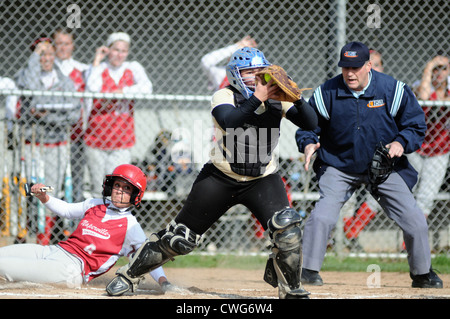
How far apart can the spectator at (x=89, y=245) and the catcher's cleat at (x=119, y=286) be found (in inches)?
13.4

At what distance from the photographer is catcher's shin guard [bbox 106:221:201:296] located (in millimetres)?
4262

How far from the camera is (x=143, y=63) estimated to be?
345 inches

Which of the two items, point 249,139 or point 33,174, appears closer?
point 249,139

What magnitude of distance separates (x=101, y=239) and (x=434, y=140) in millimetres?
4050

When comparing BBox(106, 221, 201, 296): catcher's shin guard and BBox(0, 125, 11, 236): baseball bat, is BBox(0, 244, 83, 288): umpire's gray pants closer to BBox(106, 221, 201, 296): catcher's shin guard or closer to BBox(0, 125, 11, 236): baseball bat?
BBox(106, 221, 201, 296): catcher's shin guard

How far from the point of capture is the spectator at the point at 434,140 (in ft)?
23.9

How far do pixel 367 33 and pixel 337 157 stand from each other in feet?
13.1

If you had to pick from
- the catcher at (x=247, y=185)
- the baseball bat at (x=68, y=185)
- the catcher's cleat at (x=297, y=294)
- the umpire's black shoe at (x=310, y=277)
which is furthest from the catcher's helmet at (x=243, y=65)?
the baseball bat at (x=68, y=185)

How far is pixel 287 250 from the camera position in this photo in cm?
403

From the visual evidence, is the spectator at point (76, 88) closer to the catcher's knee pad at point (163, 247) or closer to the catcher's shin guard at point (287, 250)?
the catcher's knee pad at point (163, 247)

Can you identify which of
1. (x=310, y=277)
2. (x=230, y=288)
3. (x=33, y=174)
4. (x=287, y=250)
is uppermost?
(x=287, y=250)

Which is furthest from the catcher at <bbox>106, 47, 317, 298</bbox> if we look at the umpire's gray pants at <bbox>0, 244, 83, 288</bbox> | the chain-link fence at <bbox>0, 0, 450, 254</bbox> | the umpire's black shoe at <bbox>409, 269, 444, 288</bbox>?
the chain-link fence at <bbox>0, 0, 450, 254</bbox>

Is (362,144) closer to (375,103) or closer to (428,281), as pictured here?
(375,103)

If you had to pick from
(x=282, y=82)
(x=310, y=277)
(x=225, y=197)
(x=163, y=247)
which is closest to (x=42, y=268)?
(x=163, y=247)
